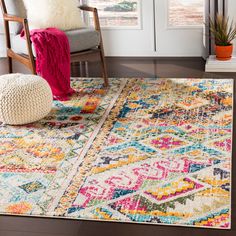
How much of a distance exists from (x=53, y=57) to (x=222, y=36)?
4.78ft

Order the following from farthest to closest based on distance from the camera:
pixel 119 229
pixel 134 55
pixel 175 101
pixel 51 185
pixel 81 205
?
pixel 134 55 < pixel 175 101 < pixel 51 185 < pixel 81 205 < pixel 119 229

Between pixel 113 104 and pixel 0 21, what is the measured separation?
187 cm

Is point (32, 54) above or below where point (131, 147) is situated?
above

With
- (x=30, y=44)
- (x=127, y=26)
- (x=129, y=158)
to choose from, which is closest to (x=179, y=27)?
(x=127, y=26)

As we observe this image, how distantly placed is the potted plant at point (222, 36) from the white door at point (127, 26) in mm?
603

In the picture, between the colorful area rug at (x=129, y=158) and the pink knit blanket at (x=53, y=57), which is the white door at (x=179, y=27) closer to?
the colorful area rug at (x=129, y=158)

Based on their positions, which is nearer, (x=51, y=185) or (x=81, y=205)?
(x=81, y=205)

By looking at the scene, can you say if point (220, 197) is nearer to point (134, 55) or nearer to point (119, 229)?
point (119, 229)

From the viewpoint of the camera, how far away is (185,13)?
4.73 meters

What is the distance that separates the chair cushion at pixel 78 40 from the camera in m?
3.97

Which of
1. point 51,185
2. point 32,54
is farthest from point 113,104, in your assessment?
point 51,185

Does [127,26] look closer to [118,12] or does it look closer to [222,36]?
[118,12]

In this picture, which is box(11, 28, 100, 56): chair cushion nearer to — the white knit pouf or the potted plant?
the white knit pouf

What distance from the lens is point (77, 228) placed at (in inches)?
93.3
